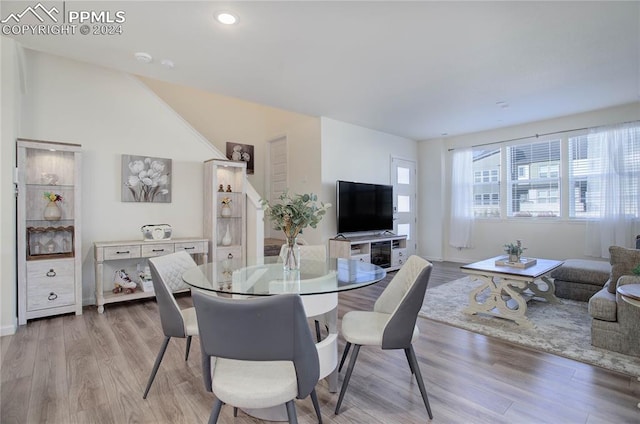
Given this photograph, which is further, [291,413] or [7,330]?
[7,330]

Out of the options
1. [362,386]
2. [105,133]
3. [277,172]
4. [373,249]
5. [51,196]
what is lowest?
[362,386]

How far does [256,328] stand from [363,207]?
475cm

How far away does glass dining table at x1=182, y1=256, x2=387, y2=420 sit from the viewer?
5.54 ft

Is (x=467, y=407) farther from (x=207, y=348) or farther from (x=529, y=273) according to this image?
(x=529, y=273)

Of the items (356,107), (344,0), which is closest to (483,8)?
(344,0)

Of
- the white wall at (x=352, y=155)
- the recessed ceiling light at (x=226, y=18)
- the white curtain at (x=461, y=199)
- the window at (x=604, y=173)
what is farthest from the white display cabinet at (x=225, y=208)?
the window at (x=604, y=173)

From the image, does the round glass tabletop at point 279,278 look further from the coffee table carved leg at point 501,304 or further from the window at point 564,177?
the window at point 564,177

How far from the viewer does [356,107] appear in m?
4.79

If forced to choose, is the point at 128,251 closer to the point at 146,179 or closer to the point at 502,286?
the point at 146,179

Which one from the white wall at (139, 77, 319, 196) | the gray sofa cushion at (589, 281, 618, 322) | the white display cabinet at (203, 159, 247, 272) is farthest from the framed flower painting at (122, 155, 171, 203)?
the gray sofa cushion at (589, 281, 618, 322)

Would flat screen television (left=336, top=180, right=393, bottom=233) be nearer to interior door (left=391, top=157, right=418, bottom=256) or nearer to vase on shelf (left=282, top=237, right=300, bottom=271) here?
interior door (left=391, top=157, right=418, bottom=256)

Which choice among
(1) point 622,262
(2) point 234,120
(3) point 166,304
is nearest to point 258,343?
(3) point 166,304

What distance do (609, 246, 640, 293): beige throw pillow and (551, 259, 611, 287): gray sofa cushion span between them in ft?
3.63

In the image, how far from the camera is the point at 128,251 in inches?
144
